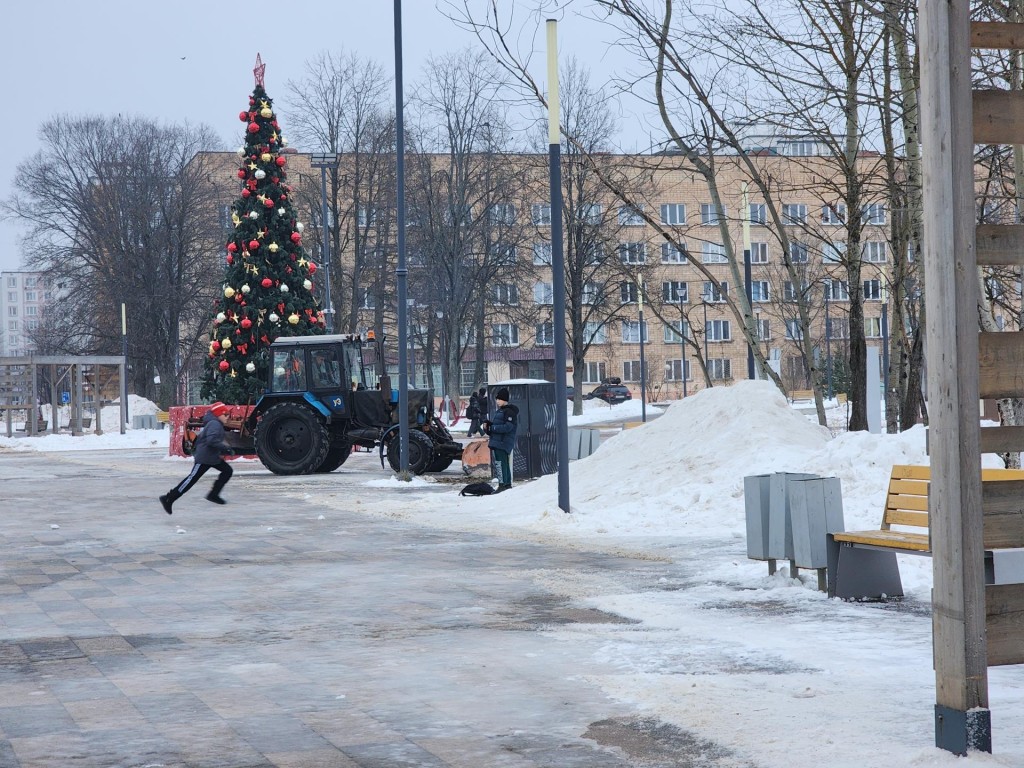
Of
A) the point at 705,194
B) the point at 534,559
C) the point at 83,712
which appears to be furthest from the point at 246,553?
the point at 705,194

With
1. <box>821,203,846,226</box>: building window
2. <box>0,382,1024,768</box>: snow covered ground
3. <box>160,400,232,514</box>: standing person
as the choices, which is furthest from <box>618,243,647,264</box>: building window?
<box>160,400,232,514</box>: standing person

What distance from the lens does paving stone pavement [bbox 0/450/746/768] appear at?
5715 millimetres

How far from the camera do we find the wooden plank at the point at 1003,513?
5.27m

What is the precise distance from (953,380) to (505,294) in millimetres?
61691

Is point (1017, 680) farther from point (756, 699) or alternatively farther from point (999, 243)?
point (999, 243)

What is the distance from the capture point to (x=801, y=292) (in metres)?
16.3

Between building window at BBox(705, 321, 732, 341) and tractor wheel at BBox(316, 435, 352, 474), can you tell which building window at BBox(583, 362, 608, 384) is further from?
tractor wheel at BBox(316, 435, 352, 474)

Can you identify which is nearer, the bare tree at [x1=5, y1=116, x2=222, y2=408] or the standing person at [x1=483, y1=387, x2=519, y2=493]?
the standing person at [x1=483, y1=387, x2=519, y2=493]

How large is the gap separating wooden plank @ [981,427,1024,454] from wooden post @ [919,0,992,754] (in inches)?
6.7

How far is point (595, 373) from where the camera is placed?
91.9 metres

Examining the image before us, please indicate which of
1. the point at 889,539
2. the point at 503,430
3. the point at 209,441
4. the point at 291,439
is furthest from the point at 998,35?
the point at 291,439

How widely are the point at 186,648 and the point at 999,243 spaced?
523cm

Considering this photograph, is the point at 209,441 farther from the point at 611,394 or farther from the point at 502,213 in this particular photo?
the point at 611,394

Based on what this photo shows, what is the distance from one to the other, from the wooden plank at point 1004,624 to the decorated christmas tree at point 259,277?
35.3 m
